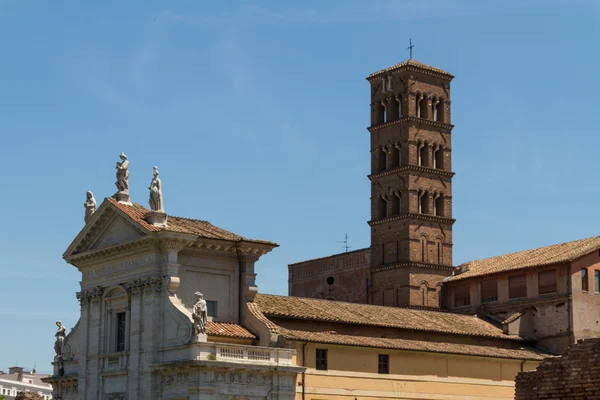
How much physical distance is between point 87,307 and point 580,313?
26211 mm

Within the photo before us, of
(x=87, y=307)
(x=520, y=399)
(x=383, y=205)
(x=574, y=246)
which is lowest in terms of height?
(x=520, y=399)

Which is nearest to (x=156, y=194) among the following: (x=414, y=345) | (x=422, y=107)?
(x=414, y=345)

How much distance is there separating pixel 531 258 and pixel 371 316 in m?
14.6

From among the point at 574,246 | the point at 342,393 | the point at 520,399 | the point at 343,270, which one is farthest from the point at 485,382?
the point at 520,399

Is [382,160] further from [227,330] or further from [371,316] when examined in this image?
[227,330]

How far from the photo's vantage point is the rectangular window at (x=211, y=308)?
44.9 metres

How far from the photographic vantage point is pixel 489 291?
6109cm

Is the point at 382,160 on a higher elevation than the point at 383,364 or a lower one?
higher

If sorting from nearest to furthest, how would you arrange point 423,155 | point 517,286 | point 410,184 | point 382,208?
point 517,286
point 410,184
point 423,155
point 382,208

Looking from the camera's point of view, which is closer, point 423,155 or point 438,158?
point 423,155

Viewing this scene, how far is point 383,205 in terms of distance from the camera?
230ft

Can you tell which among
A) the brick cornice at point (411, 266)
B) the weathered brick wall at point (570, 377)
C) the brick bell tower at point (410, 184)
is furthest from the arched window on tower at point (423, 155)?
the weathered brick wall at point (570, 377)

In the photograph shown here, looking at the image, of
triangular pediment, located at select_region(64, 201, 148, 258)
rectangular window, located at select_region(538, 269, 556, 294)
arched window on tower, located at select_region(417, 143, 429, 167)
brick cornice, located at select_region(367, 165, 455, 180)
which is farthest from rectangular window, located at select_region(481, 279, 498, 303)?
triangular pediment, located at select_region(64, 201, 148, 258)

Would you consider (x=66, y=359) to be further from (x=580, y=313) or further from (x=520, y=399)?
(x=520, y=399)
